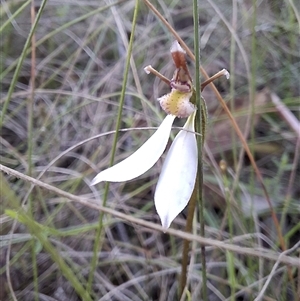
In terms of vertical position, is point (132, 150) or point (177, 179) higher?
point (177, 179)

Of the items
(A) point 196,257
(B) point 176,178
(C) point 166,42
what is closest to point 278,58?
(C) point 166,42

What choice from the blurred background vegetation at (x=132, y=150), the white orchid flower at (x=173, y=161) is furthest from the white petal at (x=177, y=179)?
the blurred background vegetation at (x=132, y=150)

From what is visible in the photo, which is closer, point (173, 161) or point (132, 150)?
point (173, 161)

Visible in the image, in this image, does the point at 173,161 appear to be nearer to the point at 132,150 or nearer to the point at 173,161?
the point at 173,161

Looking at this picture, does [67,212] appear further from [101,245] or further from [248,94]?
[248,94]

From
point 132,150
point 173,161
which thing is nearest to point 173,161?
point 173,161

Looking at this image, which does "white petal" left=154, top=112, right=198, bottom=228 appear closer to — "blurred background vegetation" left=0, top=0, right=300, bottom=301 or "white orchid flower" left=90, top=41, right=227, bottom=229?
"white orchid flower" left=90, top=41, right=227, bottom=229
